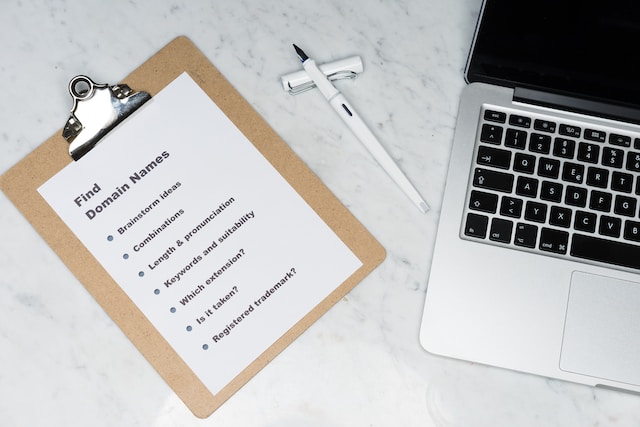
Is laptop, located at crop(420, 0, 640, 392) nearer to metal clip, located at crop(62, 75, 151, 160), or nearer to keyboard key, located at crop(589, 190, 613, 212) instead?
keyboard key, located at crop(589, 190, 613, 212)

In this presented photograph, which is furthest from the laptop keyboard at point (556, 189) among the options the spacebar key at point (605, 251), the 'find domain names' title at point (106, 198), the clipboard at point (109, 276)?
the 'find domain names' title at point (106, 198)

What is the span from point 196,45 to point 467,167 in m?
0.30

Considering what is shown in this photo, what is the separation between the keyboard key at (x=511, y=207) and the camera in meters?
0.61

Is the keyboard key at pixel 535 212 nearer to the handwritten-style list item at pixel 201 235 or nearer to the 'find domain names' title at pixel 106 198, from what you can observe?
the handwritten-style list item at pixel 201 235

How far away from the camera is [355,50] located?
0.67 m

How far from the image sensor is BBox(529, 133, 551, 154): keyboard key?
624mm

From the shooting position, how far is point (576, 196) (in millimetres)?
615

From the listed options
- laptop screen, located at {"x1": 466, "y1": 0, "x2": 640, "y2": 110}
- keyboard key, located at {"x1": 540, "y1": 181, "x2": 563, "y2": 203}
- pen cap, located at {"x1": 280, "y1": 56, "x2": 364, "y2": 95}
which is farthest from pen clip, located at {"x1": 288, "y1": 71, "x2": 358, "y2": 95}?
keyboard key, located at {"x1": 540, "y1": 181, "x2": 563, "y2": 203}

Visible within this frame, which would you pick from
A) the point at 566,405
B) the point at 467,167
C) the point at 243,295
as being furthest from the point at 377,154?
the point at 566,405

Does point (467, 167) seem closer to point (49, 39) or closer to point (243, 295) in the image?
point (243, 295)

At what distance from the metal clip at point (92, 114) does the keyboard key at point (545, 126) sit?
384mm

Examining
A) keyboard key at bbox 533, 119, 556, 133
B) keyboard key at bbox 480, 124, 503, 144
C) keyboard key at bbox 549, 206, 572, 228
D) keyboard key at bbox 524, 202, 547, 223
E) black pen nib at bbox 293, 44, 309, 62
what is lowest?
keyboard key at bbox 549, 206, 572, 228

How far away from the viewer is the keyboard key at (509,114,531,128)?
63cm

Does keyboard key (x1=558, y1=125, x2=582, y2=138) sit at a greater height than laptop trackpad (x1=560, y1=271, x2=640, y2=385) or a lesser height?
greater
